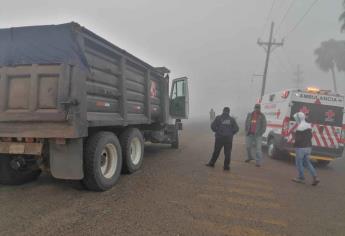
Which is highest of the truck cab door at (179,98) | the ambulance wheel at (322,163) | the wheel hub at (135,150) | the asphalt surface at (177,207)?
the truck cab door at (179,98)

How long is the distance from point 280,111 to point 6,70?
8361mm

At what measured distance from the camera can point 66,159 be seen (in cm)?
465

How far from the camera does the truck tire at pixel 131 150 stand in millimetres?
6453

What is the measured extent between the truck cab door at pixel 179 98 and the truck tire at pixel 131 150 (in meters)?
4.14

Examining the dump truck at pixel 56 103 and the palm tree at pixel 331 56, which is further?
the palm tree at pixel 331 56

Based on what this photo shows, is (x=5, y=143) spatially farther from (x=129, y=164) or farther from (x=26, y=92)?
(x=129, y=164)

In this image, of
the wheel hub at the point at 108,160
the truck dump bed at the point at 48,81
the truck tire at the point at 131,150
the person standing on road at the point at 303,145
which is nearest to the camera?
the truck dump bed at the point at 48,81

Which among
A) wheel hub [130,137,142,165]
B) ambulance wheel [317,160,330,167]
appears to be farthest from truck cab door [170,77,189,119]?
ambulance wheel [317,160,330,167]

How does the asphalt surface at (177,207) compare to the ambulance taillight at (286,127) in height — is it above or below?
below

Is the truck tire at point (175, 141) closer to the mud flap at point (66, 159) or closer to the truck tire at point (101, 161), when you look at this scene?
the truck tire at point (101, 161)

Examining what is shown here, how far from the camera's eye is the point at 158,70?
8.68 meters

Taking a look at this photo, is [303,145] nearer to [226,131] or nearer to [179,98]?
[226,131]

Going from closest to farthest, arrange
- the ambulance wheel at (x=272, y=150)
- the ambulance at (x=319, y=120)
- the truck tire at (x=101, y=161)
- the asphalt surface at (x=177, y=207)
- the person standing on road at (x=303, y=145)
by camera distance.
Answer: the asphalt surface at (x=177, y=207), the truck tire at (x=101, y=161), the person standing on road at (x=303, y=145), the ambulance at (x=319, y=120), the ambulance wheel at (x=272, y=150)

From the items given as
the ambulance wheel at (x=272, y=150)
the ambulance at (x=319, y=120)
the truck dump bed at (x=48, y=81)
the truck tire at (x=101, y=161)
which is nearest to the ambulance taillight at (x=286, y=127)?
the ambulance at (x=319, y=120)
